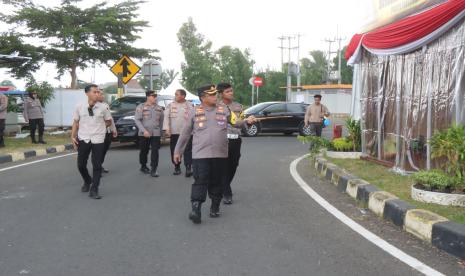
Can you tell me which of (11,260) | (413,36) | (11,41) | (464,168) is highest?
(11,41)

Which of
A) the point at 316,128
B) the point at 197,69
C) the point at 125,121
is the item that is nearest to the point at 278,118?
the point at 316,128

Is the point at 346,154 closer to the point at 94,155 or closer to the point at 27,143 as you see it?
the point at 94,155

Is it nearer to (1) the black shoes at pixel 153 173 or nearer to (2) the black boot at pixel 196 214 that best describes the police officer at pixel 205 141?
(2) the black boot at pixel 196 214

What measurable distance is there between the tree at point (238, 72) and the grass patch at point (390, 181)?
138 ft

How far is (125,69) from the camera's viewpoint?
725 inches

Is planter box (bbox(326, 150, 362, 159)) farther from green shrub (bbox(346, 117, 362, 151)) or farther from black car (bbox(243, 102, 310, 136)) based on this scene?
black car (bbox(243, 102, 310, 136))

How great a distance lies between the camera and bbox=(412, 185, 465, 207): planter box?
6.15 m

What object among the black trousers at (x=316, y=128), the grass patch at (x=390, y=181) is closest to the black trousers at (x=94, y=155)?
the grass patch at (x=390, y=181)

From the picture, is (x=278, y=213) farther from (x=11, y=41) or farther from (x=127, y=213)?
(x=11, y=41)

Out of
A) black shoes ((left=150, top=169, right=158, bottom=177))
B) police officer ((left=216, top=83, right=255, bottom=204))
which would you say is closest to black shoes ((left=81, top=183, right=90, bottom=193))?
black shoes ((left=150, top=169, right=158, bottom=177))

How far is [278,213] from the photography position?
6398 mm

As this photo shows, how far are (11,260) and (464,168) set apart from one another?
533 cm

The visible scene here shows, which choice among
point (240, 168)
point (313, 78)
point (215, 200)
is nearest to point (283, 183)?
point (240, 168)

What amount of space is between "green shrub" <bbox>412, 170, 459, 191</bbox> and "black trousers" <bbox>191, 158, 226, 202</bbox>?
2.54 metres
